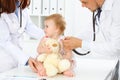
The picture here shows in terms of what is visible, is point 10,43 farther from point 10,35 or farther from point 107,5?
point 107,5

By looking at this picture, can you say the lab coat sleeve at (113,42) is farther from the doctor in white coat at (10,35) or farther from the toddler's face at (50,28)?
the doctor in white coat at (10,35)

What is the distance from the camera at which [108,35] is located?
194 cm

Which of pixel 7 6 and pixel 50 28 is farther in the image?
pixel 7 6

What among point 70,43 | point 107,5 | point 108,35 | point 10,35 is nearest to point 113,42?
point 108,35

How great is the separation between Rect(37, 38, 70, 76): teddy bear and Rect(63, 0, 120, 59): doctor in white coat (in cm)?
28

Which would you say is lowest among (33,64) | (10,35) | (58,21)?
(33,64)

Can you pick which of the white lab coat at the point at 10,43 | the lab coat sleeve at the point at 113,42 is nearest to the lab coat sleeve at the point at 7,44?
the white lab coat at the point at 10,43

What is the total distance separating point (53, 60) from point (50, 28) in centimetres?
23

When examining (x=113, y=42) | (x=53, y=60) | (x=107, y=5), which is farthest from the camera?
(x=107, y=5)

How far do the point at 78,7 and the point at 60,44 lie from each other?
166 centimetres

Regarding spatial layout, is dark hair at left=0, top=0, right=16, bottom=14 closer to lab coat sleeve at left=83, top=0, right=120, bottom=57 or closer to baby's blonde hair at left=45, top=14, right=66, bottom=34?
baby's blonde hair at left=45, top=14, right=66, bottom=34

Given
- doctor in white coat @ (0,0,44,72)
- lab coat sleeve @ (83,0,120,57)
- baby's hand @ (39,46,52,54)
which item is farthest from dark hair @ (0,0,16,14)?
lab coat sleeve @ (83,0,120,57)

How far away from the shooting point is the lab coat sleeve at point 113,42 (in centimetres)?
179

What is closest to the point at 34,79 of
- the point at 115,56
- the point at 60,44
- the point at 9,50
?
the point at 60,44
